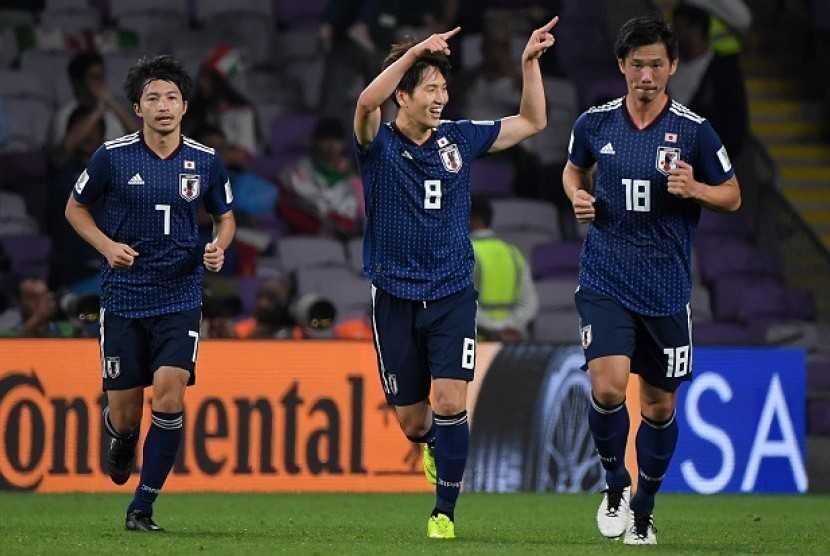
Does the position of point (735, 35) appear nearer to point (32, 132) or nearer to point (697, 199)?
point (32, 132)

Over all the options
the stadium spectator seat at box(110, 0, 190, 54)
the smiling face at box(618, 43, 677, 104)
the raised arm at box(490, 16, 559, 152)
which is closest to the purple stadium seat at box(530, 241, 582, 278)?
the stadium spectator seat at box(110, 0, 190, 54)

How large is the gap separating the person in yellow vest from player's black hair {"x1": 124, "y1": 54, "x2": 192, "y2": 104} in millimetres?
5535

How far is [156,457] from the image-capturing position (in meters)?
8.70

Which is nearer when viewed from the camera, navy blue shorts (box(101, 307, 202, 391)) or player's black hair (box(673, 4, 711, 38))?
navy blue shorts (box(101, 307, 202, 391))

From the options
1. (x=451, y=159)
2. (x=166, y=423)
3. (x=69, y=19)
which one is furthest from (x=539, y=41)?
(x=69, y=19)

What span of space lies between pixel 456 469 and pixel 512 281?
5.82m

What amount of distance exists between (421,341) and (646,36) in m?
1.75

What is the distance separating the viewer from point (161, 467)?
28.6ft

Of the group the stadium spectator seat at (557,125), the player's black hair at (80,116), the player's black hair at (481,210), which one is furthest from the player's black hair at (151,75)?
the stadium spectator seat at (557,125)

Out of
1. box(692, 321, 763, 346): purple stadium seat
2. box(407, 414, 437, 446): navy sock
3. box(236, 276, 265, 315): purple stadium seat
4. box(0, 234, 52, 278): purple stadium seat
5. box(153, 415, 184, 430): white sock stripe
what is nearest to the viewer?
box(153, 415, 184, 430): white sock stripe

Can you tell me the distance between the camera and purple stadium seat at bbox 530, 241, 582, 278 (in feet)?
52.0

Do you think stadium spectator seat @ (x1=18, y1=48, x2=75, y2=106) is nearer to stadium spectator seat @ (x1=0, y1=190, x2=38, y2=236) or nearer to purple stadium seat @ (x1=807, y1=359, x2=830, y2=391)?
stadium spectator seat @ (x1=0, y1=190, x2=38, y2=236)

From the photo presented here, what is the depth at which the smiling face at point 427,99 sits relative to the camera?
8.49 metres

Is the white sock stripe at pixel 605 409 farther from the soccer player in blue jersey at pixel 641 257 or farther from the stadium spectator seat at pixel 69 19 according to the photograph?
the stadium spectator seat at pixel 69 19
